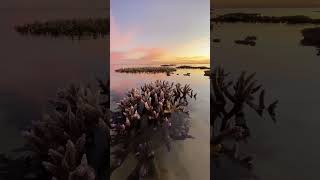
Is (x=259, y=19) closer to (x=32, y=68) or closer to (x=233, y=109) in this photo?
(x=233, y=109)

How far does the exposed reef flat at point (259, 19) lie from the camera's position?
243 centimetres

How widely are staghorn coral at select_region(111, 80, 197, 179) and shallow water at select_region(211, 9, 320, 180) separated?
330 mm

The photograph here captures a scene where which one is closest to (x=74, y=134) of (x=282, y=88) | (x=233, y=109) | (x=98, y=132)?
(x=98, y=132)

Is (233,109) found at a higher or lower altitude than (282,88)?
lower

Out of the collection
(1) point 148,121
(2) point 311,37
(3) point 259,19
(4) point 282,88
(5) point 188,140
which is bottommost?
(5) point 188,140

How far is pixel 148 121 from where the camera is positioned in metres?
2.52

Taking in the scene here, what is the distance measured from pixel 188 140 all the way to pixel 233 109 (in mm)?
310

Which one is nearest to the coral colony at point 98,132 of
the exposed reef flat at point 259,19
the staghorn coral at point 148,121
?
the staghorn coral at point 148,121

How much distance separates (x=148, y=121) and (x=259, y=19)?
0.85 meters

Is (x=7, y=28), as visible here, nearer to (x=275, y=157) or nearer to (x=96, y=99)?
(x=96, y=99)

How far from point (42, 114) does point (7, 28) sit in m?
0.53

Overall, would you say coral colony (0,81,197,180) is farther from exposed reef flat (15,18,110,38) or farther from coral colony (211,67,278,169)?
exposed reef flat (15,18,110,38)

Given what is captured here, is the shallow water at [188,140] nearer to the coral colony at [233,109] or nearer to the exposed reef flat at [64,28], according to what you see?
the coral colony at [233,109]

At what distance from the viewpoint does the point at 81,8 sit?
249 cm
